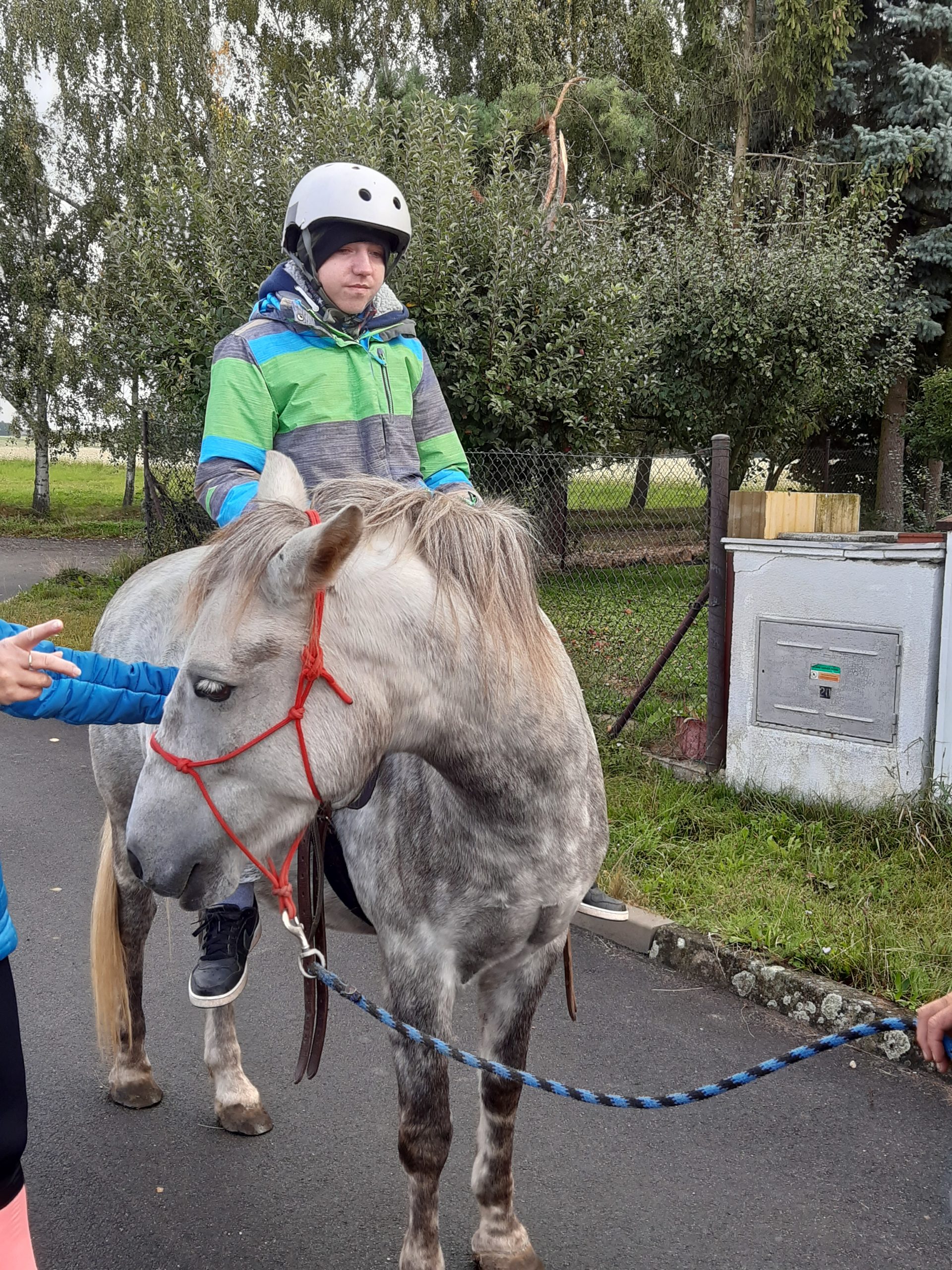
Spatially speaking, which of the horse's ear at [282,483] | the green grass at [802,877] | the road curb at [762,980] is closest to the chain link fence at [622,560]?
the green grass at [802,877]

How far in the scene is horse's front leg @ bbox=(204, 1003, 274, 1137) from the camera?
315cm

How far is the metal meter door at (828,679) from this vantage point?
4754 millimetres

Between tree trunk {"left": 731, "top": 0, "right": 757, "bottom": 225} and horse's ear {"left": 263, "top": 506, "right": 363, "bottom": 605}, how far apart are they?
1587cm

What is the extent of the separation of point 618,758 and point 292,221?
13.3 feet

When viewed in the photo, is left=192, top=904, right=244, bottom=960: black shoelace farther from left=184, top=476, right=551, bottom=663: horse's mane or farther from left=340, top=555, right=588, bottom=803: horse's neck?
left=184, top=476, right=551, bottom=663: horse's mane

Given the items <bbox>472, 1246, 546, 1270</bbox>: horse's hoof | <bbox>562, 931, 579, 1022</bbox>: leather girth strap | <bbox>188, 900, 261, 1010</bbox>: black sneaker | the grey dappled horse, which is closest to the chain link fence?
<bbox>562, 931, 579, 1022</bbox>: leather girth strap

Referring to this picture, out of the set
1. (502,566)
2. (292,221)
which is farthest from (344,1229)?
(292,221)

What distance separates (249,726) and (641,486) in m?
6.55

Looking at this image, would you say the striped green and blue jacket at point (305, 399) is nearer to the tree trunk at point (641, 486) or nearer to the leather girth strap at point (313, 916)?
the leather girth strap at point (313, 916)

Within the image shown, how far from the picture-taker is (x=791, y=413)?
14617 millimetres

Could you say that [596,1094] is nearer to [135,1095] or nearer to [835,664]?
[135,1095]

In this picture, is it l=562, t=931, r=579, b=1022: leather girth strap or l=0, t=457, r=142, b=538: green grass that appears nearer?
l=562, t=931, r=579, b=1022: leather girth strap

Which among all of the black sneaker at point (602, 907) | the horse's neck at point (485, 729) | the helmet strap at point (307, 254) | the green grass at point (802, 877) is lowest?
the green grass at point (802, 877)

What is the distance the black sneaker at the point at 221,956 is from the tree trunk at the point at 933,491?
600 inches
